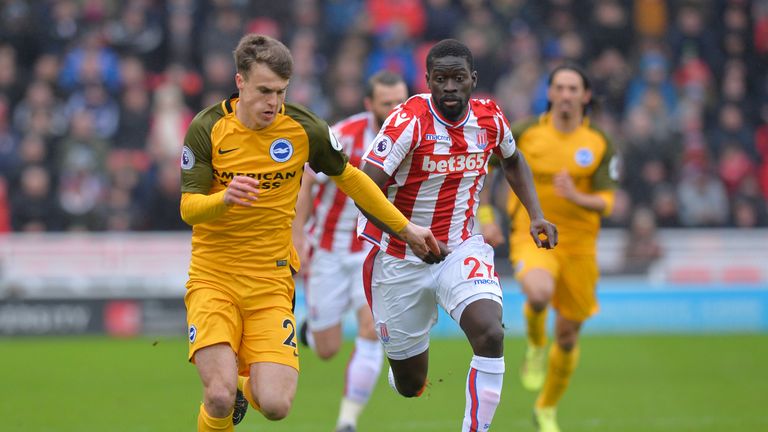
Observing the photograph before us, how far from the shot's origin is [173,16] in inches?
746

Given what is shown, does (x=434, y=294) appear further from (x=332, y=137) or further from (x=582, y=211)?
(x=582, y=211)

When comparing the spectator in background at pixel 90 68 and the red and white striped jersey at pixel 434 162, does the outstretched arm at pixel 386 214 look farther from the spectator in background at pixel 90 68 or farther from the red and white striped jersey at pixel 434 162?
the spectator in background at pixel 90 68

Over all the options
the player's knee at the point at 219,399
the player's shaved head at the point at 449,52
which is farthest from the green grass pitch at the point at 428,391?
the player's shaved head at the point at 449,52

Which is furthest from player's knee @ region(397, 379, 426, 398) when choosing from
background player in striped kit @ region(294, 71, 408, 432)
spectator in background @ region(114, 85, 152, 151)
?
spectator in background @ region(114, 85, 152, 151)

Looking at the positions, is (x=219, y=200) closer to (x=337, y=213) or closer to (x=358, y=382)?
(x=358, y=382)

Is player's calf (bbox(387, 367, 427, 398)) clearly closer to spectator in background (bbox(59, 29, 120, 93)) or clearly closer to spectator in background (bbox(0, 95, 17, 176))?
spectator in background (bbox(0, 95, 17, 176))

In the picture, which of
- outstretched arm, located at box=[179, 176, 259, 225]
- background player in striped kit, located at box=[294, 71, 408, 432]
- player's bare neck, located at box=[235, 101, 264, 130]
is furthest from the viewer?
background player in striped kit, located at box=[294, 71, 408, 432]

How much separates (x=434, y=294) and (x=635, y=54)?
13929 mm

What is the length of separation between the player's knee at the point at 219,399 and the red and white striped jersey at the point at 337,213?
3.15 meters

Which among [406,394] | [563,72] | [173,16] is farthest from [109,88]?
[406,394]

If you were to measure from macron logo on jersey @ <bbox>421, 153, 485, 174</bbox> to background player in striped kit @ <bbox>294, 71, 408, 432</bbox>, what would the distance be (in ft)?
6.36

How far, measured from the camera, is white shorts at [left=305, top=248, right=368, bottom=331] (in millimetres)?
9586

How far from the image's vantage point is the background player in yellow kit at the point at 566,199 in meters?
9.53

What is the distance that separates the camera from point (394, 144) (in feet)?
23.1
